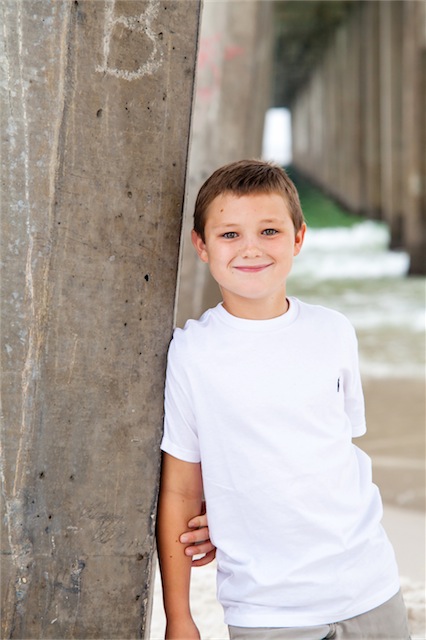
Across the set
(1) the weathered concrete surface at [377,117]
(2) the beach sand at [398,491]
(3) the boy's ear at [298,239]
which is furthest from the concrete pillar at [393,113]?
(3) the boy's ear at [298,239]

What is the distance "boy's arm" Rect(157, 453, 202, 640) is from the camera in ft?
7.26

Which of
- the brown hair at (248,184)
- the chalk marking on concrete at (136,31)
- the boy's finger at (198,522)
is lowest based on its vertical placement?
the boy's finger at (198,522)

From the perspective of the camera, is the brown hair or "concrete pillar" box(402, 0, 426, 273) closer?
the brown hair

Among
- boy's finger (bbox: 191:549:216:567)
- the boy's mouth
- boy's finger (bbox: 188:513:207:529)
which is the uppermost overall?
the boy's mouth

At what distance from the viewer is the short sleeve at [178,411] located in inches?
84.6

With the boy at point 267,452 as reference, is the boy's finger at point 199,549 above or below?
below

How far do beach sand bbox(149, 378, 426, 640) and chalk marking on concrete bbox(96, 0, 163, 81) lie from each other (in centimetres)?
170

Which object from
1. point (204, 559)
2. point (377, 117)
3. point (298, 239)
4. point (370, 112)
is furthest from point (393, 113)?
point (204, 559)

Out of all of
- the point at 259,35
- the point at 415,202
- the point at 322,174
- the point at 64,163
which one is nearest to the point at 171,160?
the point at 64,163

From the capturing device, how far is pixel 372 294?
41.0 ft

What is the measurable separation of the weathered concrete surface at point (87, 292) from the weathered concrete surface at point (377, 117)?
12749 millimetres

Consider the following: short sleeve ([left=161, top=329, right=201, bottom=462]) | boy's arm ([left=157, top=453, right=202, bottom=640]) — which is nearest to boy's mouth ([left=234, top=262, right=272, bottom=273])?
short sleeve ([left=161, top=329, right=201, bottom=462])

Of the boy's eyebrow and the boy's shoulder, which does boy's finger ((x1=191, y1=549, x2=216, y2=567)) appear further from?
the boy's eyebrow

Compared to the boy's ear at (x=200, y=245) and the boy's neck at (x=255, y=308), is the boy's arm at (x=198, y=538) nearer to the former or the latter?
the boy's neck at (x=255, y=308)
